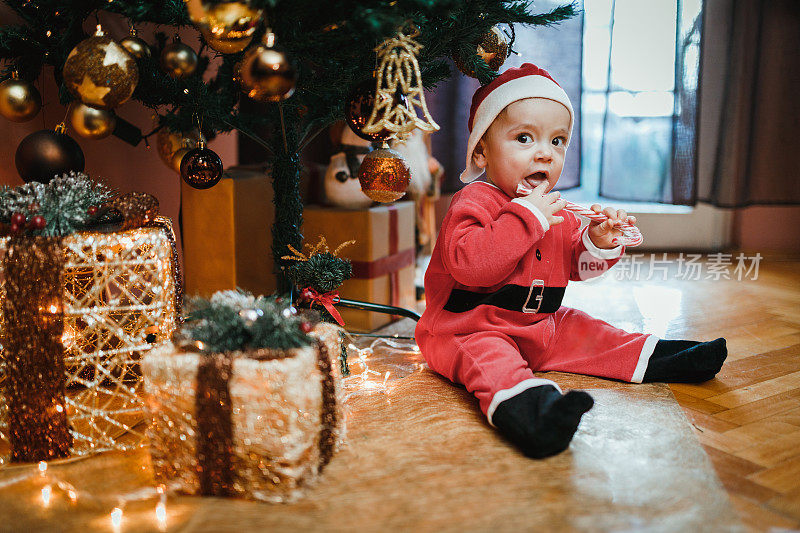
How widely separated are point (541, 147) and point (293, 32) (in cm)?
46

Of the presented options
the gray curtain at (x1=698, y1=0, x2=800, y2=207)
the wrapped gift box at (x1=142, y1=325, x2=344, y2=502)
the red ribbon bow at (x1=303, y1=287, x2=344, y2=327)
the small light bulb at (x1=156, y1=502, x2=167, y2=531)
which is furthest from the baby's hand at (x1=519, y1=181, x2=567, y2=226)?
the gray curtain at (x1=698, y1=0, x2=800, y2=207)

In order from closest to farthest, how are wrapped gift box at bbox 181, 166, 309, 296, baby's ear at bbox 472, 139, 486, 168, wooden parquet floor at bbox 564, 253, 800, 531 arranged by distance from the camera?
wooden parquet floor at bbox 564, 253, 800, 531 → baby's ear at bbox 472, 139, 486, 168 → wrapped gift box at bbox 181, 166, 309, 296

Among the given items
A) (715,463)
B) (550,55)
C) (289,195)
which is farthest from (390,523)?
(550,55)

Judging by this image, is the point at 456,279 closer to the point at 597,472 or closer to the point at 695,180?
the point at 597,472

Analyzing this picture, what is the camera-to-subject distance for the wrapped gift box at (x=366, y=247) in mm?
1538

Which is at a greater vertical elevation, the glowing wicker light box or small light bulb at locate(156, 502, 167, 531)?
the glowing wicker light box

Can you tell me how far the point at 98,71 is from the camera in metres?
0.90

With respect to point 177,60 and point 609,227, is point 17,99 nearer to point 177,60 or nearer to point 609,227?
point 177,60

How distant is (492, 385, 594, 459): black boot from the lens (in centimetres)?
85

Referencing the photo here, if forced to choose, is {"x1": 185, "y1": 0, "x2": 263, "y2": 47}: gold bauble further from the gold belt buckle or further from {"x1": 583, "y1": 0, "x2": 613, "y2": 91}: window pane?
{"x1": 583, "y1": 0, "x2": 613, "y2": 91}: window pane

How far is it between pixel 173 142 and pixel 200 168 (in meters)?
0.22

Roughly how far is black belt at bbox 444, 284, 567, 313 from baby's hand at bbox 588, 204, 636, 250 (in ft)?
0.42

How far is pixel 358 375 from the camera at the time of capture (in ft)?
3.96

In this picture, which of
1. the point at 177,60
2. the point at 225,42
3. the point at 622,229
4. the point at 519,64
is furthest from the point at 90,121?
the point at 519,64
